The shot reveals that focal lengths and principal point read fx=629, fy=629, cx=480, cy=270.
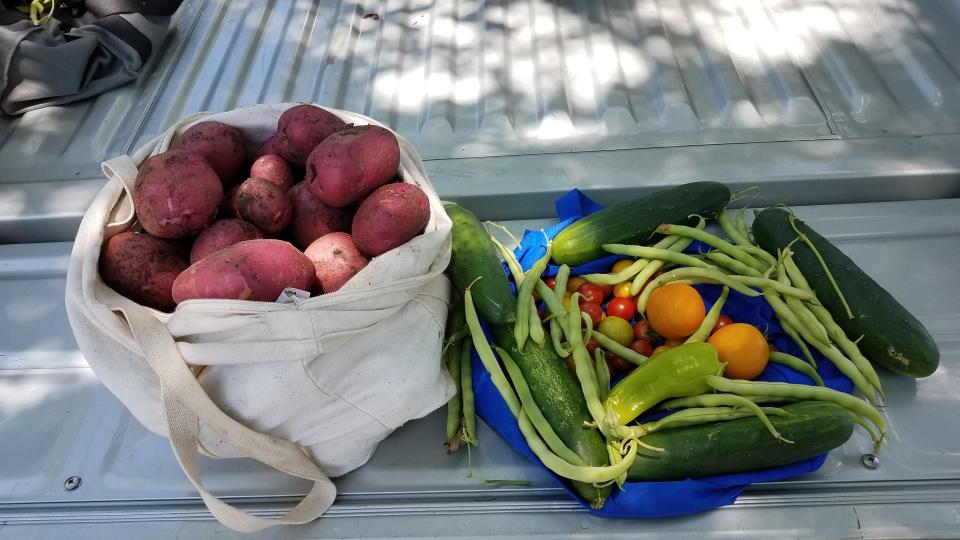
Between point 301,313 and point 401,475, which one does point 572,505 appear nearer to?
point 401,475

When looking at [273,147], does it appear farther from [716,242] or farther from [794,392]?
[794,392]

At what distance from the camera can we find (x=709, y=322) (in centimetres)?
158

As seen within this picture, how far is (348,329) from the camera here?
1.22 meters

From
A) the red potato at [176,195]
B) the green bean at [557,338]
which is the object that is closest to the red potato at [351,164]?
the red potato at [176,195]

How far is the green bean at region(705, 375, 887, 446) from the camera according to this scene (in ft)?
4.69

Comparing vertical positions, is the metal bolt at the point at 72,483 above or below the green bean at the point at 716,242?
below

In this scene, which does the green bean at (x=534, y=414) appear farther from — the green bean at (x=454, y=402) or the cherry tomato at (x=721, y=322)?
the cherry tomato at (x=721, y=322)

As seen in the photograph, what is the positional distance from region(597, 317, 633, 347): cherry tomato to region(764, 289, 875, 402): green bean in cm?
38

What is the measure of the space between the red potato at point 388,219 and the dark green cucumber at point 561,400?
0.41 metres

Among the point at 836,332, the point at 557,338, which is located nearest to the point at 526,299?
the point at 557,338

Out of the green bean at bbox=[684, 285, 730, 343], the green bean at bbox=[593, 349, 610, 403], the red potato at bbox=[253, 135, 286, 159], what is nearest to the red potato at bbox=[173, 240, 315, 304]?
the red potato at bbox=[253, 135, 286, 159]

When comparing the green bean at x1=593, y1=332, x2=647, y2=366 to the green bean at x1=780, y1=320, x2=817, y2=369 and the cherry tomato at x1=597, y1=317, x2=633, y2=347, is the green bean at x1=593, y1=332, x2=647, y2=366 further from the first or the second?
the green bean at x1=780, y1=320, x2=817, y2=369

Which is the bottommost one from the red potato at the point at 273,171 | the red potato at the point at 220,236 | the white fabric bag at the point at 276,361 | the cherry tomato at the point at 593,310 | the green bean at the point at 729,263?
the cherry tomato at the point at 593,310

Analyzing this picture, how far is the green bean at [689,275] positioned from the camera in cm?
165
